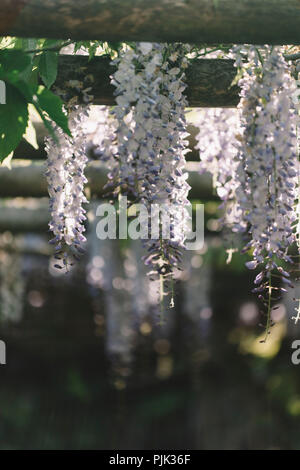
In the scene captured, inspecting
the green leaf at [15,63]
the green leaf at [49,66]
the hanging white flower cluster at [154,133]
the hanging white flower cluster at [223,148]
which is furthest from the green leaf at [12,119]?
the hanging white flower cluster at [223,148]

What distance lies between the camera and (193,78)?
258cm

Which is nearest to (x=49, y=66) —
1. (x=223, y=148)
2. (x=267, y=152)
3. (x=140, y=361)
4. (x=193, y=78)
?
→ (x=193, y=78)

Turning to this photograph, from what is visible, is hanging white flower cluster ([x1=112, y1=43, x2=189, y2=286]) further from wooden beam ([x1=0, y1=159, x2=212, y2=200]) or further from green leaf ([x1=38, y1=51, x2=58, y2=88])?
wooden beam ([x1=0, y1=159, x2=212, y2=200])

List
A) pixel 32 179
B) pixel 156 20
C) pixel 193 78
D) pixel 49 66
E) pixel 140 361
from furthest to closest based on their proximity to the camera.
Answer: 1. pixel 140 361
2. pixel 32 179
3. pixel 193 78
4. pixel 49 66
5. pixel 156 20

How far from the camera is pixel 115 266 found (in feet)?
27.9

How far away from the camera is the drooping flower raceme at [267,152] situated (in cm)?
232

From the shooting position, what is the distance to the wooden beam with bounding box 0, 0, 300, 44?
2.03m

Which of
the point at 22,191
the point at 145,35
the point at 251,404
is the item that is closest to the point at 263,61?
the point at 145,35

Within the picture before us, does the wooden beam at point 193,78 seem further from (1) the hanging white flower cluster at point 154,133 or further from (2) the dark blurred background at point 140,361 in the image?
(2) the dark blurred background at point 140,361

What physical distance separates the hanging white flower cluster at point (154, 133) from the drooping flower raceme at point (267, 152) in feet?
0.81

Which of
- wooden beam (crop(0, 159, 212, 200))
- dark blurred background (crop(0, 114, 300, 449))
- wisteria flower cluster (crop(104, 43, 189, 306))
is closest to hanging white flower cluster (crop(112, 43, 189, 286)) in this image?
wisteria flower cluster (crop(104, 43, 189, 306))

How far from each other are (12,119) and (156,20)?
0.58m

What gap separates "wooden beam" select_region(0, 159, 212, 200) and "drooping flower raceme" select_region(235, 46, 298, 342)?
255cm

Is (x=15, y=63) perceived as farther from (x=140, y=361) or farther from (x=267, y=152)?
(x=140, y=361)
